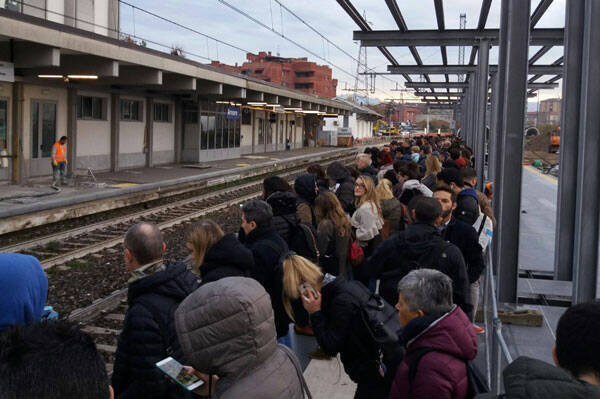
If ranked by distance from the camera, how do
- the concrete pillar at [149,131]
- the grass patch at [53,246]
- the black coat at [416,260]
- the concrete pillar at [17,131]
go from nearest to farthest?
the black coat at [416,260]
the grass patch at [53,246]
the concrete pillar at [17,131]
the concrete pillar at [149,131]

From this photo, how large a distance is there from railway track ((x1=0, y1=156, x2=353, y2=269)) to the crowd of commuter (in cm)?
650

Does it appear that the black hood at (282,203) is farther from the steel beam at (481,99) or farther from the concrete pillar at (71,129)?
the concrete pillar at (71,129)

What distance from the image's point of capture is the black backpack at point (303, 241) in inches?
232

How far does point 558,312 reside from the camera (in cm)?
772

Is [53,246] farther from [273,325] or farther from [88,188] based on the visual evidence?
[273,325]

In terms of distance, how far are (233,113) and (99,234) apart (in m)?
24.0

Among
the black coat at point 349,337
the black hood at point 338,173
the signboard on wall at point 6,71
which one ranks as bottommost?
the black coat at point 349,337

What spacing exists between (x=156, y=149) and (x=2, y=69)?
45.5ft

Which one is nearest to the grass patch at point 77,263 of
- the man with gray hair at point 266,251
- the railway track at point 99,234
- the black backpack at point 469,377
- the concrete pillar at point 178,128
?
the railway track at point 99,234

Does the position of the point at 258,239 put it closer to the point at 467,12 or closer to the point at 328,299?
the point at 328,299

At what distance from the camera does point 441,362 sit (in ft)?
9.13

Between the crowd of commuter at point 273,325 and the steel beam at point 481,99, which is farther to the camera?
the steel beam at point 481,99

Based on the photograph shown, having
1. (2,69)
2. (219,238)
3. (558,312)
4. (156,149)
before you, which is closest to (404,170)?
(558,312)

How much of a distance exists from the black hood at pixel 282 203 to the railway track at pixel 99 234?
5723 millimetres
